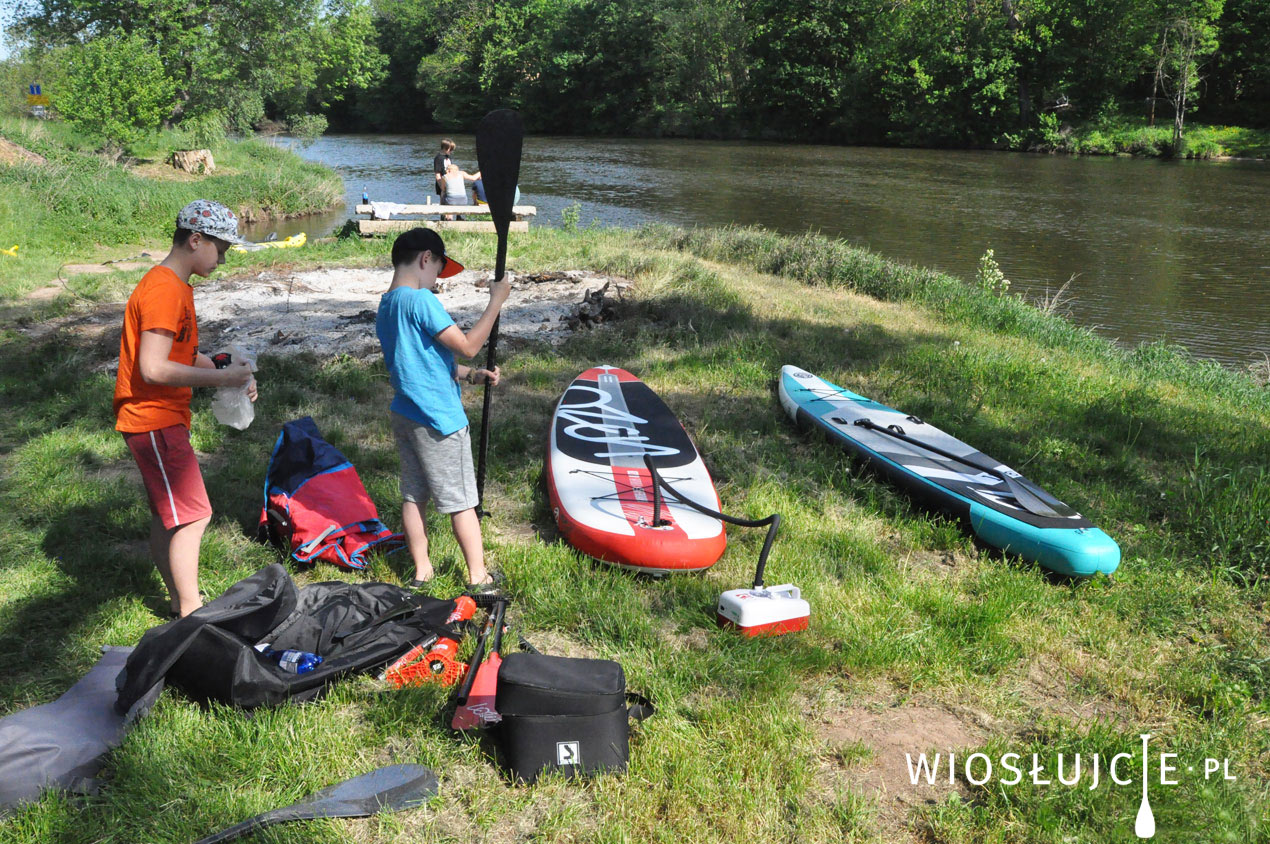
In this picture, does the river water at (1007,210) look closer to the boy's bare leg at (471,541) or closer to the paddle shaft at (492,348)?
the paddle shaft at (492,348)

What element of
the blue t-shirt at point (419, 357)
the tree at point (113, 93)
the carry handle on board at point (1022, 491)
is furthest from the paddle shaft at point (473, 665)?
the tree at point (113, 93)

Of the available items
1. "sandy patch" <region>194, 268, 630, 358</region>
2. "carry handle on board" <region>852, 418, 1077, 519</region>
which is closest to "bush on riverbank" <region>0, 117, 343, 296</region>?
"sandy patch" <region>194, 268, 630, 358</region>

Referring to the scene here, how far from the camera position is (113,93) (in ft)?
59.3

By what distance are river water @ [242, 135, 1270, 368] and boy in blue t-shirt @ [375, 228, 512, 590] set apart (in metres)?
9.70

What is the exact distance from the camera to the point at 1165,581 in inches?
147

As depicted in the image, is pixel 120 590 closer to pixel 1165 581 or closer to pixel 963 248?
pixel 1165 581

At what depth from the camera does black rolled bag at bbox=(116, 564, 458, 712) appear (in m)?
2.61

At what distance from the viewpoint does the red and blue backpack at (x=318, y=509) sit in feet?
12.1

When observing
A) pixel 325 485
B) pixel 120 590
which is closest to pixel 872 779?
pixel 325 485

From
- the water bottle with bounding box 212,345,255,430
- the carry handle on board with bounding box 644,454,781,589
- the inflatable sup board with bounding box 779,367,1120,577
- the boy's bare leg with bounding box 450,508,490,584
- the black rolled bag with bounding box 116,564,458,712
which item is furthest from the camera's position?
the inflatable sup board with bounding box 779,367,1120,577

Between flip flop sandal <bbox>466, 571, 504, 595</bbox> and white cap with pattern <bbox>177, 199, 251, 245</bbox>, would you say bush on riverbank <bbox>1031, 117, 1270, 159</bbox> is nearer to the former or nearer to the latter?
flip flop sandal <bbox>466, 571, 504, 595</bbox>

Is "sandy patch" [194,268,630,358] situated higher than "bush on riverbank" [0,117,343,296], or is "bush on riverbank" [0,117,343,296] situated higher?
"bush on riverbank" [0,117,343,296]

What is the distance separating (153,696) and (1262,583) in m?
4.45

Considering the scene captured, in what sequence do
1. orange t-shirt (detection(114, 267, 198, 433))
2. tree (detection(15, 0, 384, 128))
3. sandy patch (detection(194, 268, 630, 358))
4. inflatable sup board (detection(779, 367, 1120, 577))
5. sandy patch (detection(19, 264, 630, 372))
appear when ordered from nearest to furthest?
orange t-shirt (detection(114, 267, 198, 433)) → inflatable sup board (detection(779, 367, 1120, 577)) → sandy patch (detection(19, 264, 630, 372)) → sandy patch (detection(194, 268, 630, 358)) → tree (detection(15, 0, 384, 128))
